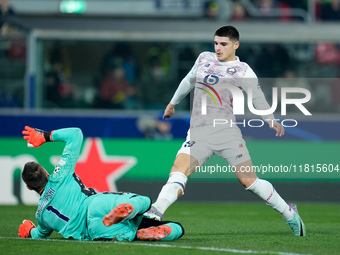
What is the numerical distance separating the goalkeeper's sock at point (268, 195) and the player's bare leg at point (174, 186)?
0.66 metres

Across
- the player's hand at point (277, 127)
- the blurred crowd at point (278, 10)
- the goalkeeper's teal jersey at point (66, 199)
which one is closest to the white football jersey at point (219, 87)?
the player's hand at point (277, 127)

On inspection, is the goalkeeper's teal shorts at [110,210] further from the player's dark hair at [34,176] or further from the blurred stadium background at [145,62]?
the blurred stadium background at [145,62]

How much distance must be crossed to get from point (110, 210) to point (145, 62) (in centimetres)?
1040

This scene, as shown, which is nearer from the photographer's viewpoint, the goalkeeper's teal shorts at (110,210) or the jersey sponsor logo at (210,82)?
the goalkeeper's teal shorts at (110,210)

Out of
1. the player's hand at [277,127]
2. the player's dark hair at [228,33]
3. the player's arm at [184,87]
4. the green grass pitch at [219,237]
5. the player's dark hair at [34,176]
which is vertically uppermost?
the player's dark hair at [228,33]

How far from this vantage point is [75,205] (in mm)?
6945

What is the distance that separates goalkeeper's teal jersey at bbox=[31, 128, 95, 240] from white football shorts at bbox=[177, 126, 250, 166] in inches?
48.7

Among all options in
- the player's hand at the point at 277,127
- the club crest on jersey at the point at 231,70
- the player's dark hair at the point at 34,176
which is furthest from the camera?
the club crest on jersey at the point at 231,70

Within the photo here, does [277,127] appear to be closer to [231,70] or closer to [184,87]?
[231,70]

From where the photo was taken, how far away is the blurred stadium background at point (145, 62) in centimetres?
1384

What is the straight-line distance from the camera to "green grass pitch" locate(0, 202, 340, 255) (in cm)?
654

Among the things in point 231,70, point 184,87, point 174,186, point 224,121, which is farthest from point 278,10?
point 174,186

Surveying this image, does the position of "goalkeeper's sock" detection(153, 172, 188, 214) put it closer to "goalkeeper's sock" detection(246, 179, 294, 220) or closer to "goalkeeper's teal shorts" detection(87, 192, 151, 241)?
"goalkeeper's teal shorts" detection(87, 192, 151, 241)

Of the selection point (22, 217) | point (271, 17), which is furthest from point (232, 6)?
point (22, 217)
